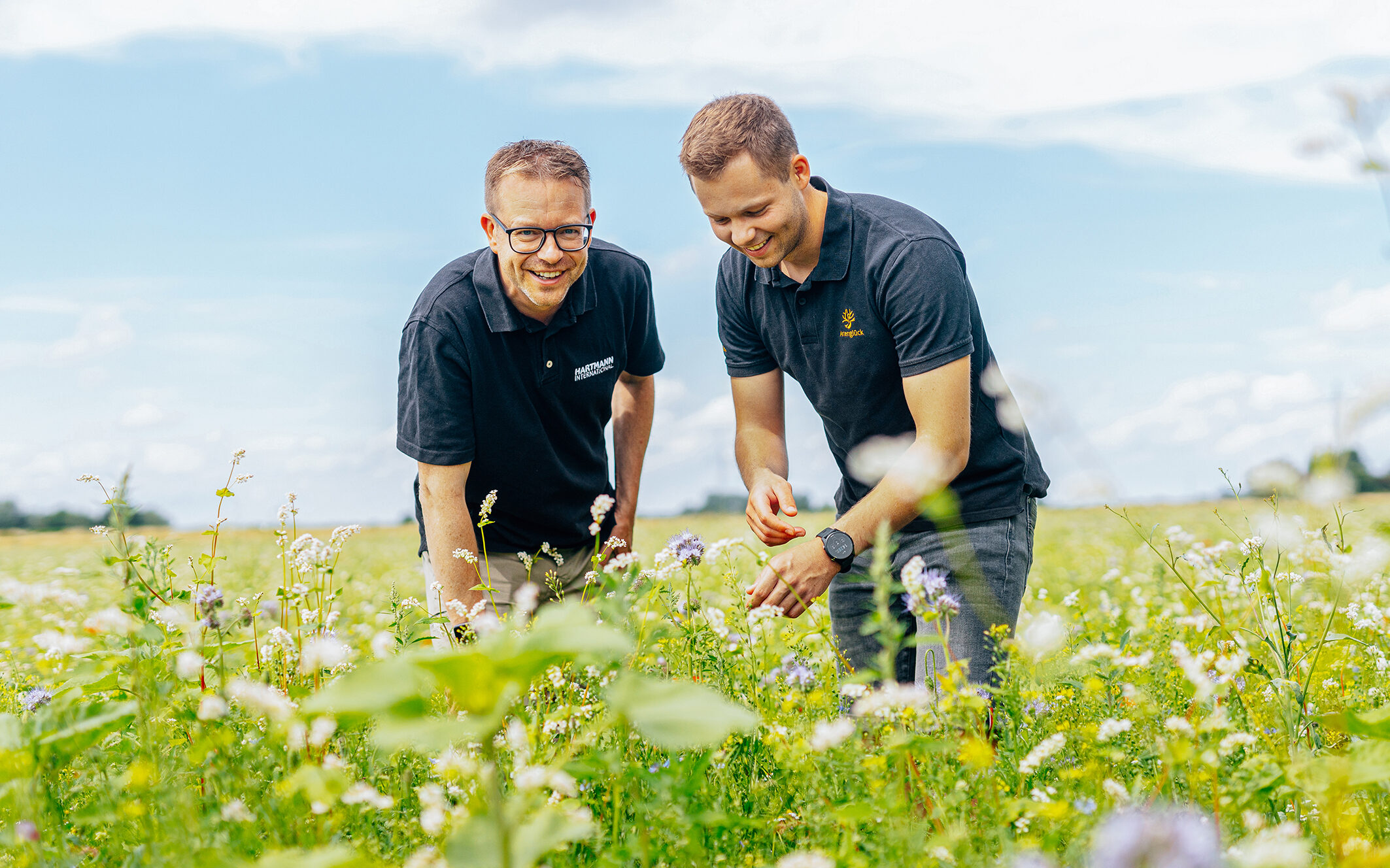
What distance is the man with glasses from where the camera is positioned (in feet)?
14.4

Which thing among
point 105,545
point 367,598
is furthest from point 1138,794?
point 367,598

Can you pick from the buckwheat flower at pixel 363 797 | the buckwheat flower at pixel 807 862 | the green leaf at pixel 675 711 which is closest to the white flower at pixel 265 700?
the buckwheat flower at pixel 363 797

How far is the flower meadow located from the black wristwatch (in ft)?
0.83

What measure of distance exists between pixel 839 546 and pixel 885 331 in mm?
931

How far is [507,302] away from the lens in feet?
15.2

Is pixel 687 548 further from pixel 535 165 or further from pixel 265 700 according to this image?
pixel 535 165

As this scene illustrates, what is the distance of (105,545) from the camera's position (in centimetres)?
279

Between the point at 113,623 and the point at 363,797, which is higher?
the point at 113,623

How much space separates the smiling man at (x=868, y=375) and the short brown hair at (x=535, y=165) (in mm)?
701

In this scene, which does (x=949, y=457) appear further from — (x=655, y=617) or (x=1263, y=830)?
(x=1263, y=830)

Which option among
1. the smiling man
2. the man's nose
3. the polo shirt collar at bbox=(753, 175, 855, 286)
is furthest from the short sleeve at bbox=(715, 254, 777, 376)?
the man's nose

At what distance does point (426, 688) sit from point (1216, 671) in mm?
2456

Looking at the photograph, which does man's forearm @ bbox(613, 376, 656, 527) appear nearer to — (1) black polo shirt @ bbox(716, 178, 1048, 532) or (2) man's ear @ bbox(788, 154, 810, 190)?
(1) black polo shirt @ bbox(716, 178, 1048, 532)

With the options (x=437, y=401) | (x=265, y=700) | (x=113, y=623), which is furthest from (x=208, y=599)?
(x=437, y=401)
